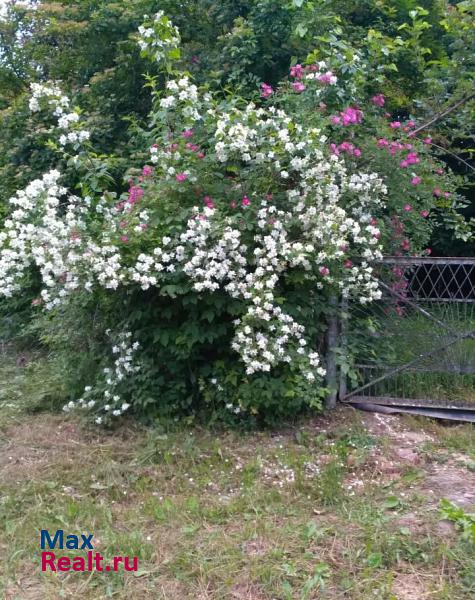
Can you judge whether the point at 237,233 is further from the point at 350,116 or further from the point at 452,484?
the point at 452,484

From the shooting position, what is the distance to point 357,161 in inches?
200

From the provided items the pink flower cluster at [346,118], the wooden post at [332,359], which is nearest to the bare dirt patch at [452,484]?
the wooden post at [332,359]

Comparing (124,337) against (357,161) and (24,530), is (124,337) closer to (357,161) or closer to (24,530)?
(24,530)

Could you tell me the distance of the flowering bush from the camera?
4.28 metres

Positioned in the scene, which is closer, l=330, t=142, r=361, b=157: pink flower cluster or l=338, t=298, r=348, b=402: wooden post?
l=330, t=142, r=361, b=157: pink flower cluster

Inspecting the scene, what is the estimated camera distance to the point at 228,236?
4105mm

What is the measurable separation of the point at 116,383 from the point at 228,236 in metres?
1.54

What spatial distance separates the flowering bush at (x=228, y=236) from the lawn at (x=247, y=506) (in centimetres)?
38

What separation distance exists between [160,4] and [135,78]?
84 cm

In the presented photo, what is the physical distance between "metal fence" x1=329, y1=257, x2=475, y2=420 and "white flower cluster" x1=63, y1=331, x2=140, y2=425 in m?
1.60

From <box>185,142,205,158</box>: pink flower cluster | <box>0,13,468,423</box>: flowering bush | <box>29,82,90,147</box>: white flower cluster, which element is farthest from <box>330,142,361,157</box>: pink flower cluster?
<box>29,82,90,147</box>: white flower cluster

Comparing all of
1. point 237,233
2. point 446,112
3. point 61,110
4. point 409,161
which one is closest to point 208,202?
point 237,233

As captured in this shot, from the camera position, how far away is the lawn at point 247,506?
307 centimetres

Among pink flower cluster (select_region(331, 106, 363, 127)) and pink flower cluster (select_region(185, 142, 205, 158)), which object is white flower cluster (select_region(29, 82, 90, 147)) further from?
pink flower cluster (select_region(331, 106, 363, 127))
